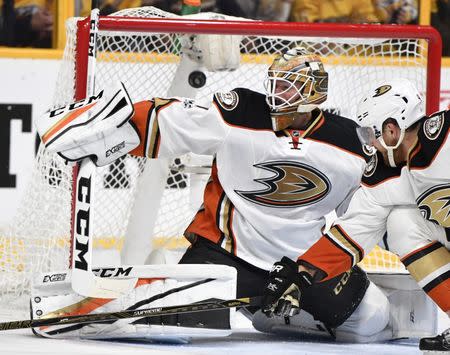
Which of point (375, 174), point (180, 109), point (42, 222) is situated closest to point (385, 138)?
point (375, 174)

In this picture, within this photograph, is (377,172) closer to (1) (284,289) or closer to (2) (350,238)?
(2) (350,238)

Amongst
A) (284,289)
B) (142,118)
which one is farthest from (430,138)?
(142,118)

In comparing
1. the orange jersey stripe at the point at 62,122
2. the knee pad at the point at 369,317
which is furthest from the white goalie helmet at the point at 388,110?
the orange jersey stripe at the point at 62,122

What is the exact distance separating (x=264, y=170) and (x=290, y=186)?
87mm

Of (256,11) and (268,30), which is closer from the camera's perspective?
(268,30)

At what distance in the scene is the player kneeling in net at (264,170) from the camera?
3484mm

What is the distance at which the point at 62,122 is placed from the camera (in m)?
3.47

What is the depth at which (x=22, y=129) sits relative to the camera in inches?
219

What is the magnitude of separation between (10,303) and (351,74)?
1537 mm

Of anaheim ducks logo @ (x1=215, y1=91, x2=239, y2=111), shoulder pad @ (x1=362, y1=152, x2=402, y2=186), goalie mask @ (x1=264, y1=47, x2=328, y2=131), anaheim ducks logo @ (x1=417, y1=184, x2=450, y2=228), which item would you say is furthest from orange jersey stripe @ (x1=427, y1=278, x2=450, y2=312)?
anaheim ducks logo @ (x1=215, y1=91, x2=239, y2=111)

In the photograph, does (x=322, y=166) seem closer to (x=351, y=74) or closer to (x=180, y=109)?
(x=180, y=109)

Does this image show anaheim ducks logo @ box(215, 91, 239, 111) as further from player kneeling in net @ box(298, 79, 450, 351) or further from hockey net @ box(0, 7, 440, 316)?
hockey net @ box(0, 7, 440, 316)

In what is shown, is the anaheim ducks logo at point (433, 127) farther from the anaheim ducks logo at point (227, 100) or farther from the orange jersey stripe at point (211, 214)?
the orange jersey stripe at point (211, 214)

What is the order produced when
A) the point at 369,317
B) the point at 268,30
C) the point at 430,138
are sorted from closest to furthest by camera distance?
the point at 430,138 < the point at 369,317 < the point at 268,30
